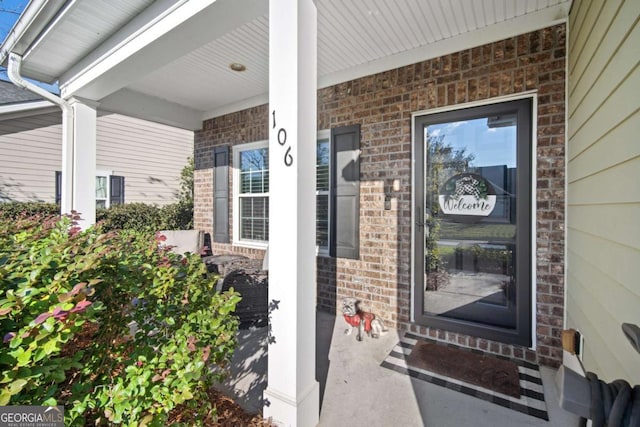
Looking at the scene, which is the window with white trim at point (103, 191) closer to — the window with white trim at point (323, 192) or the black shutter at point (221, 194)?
the black shutter at point (221, 194)

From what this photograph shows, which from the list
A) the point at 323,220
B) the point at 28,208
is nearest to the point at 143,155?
the point at 28,208

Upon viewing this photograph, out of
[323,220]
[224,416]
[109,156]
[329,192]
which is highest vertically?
[109,156]

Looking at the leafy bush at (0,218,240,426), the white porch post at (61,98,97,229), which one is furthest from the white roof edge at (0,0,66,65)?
the leafy bush at (0,218,240,426)

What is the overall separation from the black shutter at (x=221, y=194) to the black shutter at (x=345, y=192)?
2206mm

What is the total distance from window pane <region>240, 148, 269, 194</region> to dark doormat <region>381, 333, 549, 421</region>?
310 centimetres

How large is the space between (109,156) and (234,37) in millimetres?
6158

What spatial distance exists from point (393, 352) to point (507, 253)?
Result: 1.38 meters

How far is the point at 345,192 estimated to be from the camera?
3.48m

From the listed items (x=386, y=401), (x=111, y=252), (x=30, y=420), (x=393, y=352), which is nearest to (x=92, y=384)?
(x=30, y=420)

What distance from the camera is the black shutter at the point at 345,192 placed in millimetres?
3400

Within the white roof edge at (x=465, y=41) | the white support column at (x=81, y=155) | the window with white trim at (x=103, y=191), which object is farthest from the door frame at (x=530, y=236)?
the window with white trim at (x=103, y=191)

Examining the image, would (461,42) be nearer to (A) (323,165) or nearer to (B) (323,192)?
(A) (323,165)

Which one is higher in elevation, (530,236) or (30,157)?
(30,157)

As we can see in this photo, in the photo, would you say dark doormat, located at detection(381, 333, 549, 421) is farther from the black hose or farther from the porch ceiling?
the porch ceiling
